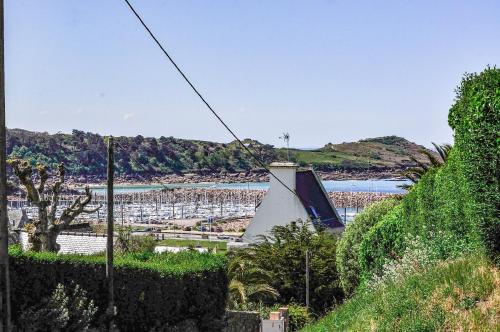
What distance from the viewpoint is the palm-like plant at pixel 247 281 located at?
2859 cm

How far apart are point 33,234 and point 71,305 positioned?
25.2ft

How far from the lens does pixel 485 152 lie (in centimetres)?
1092

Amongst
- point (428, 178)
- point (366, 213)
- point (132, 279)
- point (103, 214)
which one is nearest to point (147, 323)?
point (132, 279)

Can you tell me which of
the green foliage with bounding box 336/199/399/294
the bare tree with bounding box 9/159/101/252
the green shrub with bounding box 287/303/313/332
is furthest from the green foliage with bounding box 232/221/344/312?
the bare tree with bounding box 9/159/101/252

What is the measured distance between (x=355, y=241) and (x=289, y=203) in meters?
16.9

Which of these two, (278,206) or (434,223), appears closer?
(434,223)

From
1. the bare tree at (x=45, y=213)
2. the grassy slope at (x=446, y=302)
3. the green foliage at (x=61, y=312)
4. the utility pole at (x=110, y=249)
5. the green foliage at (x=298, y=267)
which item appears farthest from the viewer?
the green foliage at (x=298, y=267)

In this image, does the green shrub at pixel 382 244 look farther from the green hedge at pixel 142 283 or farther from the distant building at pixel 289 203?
the distant building at pixel 289 203

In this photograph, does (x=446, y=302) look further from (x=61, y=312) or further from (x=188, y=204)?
(x=188, y=204)

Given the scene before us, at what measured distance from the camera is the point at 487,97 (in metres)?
10.9

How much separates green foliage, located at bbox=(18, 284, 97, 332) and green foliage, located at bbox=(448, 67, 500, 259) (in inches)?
338

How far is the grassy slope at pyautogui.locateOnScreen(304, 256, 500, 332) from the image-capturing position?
9891 mm

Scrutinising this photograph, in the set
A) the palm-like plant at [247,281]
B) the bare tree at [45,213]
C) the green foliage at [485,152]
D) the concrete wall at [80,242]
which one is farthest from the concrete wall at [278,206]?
the green foliage at [485,152]

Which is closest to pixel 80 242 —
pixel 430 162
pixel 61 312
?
pixel 430 162
